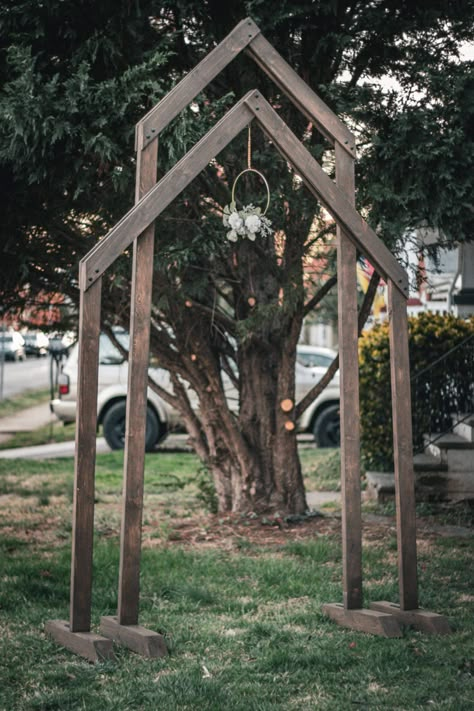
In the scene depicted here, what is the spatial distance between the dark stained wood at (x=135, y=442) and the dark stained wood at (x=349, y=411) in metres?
1.10

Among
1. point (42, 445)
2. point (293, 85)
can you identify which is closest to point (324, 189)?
point (293, 85)

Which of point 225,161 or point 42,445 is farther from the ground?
point 225,161

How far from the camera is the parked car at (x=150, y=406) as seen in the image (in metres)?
14.4

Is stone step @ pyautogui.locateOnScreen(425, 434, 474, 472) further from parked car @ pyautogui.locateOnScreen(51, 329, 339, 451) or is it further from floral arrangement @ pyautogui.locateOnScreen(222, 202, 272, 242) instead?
floral arrangement @ pyautogui.locateOnScreen(222, 202, 272, 242)

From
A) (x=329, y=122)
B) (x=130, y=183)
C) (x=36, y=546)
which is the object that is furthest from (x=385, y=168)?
(x=36, y=546)

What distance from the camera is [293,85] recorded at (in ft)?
16.8

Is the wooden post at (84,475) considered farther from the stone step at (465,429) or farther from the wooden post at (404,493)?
the stone step at (465,429)

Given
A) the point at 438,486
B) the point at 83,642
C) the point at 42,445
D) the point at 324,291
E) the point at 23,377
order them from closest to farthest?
1. the point at 83,642
2. the point at 324,291
3. the point at 438,486
4. the point at 42,445
5. the point at 23,377

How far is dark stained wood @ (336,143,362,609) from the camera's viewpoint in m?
5.11

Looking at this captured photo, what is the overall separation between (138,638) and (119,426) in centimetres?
1018

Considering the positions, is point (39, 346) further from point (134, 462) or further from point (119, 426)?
point (134, 462)

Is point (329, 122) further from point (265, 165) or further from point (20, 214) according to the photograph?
point (20, 214)

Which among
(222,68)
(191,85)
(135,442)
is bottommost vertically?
(135,442)

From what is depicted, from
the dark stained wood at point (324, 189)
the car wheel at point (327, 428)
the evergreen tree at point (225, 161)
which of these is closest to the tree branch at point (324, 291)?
the evergreen tree at point (225, 161)
